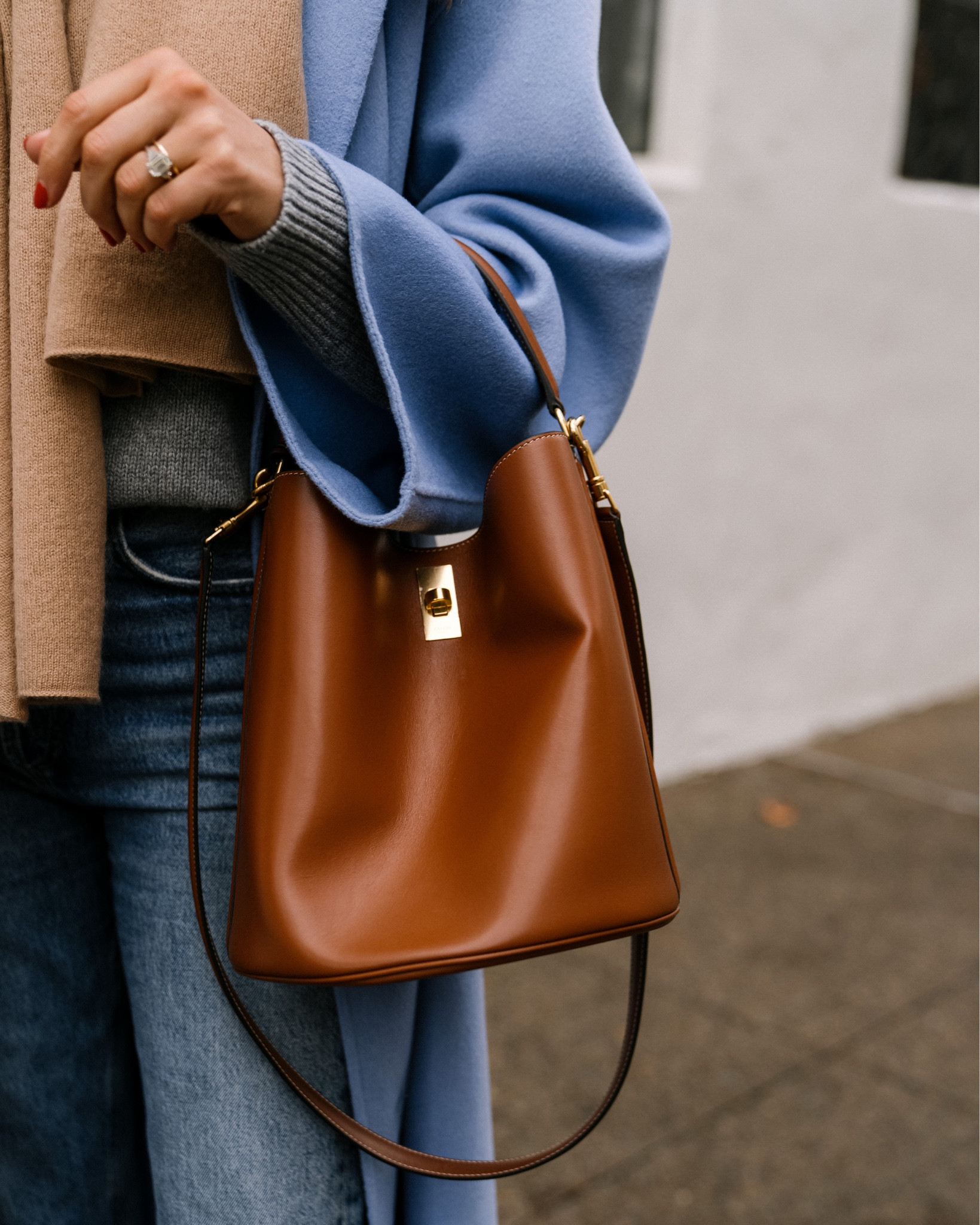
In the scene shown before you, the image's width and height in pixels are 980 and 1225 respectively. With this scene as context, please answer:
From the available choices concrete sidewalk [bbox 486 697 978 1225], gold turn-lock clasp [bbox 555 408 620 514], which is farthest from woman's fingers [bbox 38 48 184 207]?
concrete sidewalk [bbox 486 697 978 1225]

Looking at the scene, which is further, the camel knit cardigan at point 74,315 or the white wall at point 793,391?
the white wall at point 793,391

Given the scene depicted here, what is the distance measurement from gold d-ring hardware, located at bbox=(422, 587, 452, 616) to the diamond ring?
1.18 feet

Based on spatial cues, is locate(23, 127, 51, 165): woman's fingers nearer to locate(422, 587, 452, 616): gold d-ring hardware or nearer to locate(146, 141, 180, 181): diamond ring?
locate(146, 141, 180, 181): diamond ring

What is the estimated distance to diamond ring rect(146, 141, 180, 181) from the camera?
749 mm

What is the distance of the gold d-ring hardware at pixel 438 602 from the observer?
0.95 metres

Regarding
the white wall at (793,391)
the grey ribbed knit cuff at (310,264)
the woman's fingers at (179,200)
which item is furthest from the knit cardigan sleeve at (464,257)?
the white wall at (793,391)

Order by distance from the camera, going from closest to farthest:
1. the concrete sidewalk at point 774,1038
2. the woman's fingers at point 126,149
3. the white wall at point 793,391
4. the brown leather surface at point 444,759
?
1. the woman's fingers at point 126,149
2. the brown leather surface at point 444,759
3. the concrete sidewalk at point 774,1038
4. the white wall at point 793,391

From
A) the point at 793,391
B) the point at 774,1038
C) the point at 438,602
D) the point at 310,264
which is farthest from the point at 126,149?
the point at 793,391

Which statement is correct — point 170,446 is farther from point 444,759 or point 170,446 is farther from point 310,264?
point 444,759

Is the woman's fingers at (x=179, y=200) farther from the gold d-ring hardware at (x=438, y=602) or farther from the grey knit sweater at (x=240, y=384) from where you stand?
the gold d-ring hardware at (x=438, y=602)

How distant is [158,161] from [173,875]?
22.7 inches

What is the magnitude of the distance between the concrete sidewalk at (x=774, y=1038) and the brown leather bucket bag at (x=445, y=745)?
138 cm

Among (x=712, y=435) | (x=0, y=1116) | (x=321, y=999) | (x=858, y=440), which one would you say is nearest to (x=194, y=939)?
(x=321, y=999)

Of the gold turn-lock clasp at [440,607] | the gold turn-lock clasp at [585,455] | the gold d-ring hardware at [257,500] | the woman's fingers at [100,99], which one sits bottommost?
the gold turn-lock clasp at [440,607]
